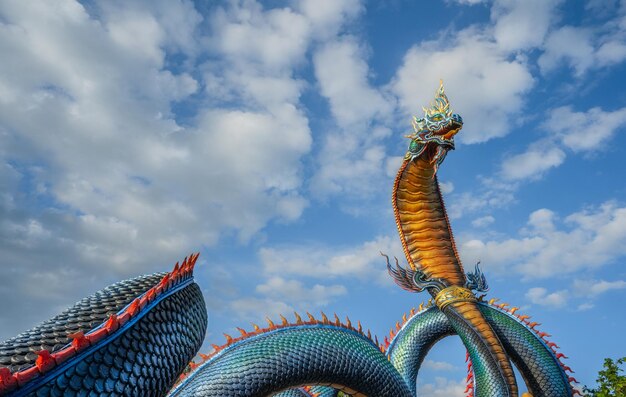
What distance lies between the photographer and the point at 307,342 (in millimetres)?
6258

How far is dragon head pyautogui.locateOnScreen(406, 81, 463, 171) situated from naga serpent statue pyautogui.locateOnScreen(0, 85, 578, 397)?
0.02m

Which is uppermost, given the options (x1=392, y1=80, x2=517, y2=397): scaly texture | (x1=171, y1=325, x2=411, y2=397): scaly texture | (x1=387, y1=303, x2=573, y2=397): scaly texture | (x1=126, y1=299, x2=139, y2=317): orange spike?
(x1=392, y1=80, x2=517, y2=397): scaly texture

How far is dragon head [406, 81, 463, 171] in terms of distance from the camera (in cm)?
1085

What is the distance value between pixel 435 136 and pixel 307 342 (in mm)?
5988

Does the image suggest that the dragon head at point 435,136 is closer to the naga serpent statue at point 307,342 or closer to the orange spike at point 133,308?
the naga serpent statue at point 307,342

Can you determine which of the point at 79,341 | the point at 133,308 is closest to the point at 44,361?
the point at 79,341

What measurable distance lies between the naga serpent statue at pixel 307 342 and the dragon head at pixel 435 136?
0.07 feet

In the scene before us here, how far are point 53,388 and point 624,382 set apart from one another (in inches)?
490

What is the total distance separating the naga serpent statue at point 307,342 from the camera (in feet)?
11.3

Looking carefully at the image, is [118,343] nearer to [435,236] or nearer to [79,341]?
[79,341]

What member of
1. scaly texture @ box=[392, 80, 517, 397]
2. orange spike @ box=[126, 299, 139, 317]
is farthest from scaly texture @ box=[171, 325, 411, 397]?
scaly texture @ box=[392, 80, 517, 397]

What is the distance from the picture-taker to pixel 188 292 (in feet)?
15.8

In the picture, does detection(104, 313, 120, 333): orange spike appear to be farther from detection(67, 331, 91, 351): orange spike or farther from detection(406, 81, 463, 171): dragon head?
detection(406, 81, 463, 171): dragon head

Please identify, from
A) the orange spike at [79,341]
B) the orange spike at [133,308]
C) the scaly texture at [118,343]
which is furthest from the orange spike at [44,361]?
the orange spike at [133,308]
